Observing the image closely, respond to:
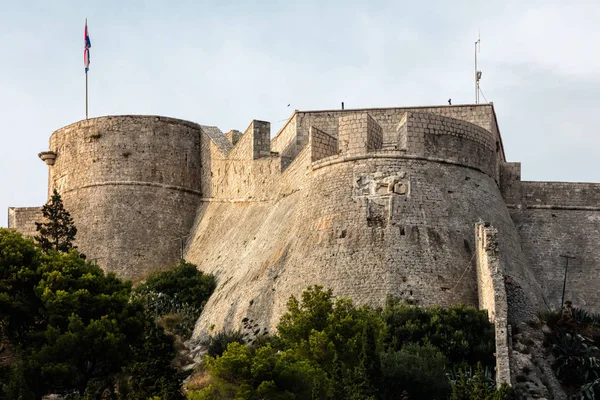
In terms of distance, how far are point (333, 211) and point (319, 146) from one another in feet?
9.59

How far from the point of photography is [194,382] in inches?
1598

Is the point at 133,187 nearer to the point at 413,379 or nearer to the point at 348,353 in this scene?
the point at 348,353

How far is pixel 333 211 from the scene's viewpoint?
4438cm

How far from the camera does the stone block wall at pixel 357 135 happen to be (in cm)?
4478

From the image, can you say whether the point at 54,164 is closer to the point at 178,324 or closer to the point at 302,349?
the point at 178,324

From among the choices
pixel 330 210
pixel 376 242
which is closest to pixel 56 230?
pixel 330 210

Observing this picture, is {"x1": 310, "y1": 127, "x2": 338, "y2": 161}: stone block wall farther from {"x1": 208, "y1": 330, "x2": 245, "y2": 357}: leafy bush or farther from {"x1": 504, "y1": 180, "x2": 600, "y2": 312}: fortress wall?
{"x1": 504, "y1": 180, "x2": 600, "y2": 312}: fortress wall

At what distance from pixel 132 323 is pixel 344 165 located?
845cm

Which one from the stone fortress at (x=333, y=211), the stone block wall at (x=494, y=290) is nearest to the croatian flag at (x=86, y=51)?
the stone fortress at (x=333, y=211)

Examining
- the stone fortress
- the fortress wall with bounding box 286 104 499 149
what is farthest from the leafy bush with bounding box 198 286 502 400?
the fortress wall with bounding box 286 104 499 149

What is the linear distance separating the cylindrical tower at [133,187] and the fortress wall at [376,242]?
7.75 m

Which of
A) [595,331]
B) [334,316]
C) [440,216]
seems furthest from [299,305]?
[595,331]

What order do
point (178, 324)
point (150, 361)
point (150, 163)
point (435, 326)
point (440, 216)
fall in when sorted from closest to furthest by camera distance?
1. point (150, 361)
2. point (435, 326)
3. point (440, 216)
4. point (178, 324)
5. point (150, 163)

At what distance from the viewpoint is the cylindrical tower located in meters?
54.2
